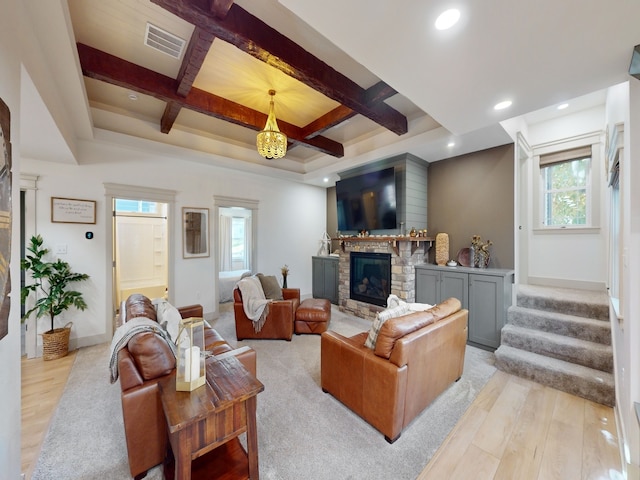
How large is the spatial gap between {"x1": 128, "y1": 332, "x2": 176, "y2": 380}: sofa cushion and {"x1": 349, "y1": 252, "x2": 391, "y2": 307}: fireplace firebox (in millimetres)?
3467

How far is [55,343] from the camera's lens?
3.06m

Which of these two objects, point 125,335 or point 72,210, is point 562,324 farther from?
point 72,210

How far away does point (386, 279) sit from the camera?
438 centimetres

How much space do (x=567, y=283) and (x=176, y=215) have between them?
6418 millimetres

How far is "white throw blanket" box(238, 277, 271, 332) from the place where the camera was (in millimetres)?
3506

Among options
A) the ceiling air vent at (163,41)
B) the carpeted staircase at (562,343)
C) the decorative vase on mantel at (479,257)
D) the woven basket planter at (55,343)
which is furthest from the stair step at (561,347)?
the woven basket planter at (55,343)

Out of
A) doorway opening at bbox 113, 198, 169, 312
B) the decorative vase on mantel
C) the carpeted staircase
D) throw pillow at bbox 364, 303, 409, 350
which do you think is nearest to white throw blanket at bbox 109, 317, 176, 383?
throw pillow at bbox 364, 303, 409, 350

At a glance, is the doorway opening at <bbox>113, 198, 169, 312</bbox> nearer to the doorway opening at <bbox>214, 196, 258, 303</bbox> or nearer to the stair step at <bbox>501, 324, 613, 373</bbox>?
the doorway opening at <bbox>214, 196, 258, 303</bbox>

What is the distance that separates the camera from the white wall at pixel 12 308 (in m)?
1.16

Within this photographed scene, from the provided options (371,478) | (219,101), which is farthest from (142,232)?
(371,478)

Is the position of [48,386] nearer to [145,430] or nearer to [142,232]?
[145,430]

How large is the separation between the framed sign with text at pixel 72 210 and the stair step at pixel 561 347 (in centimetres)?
571

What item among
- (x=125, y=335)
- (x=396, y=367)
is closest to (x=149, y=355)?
(x=125, y=335)

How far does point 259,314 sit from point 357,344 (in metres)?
1.81
